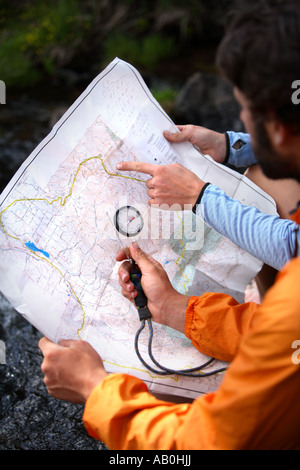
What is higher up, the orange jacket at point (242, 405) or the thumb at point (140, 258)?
the thumb at point (140, 258)

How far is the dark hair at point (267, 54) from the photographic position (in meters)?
0.99

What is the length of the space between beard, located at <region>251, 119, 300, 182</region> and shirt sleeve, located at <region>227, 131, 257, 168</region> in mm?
666

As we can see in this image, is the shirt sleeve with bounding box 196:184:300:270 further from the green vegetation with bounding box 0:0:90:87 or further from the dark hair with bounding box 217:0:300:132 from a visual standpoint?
the green vegetation with bounding box 0:0:90:87

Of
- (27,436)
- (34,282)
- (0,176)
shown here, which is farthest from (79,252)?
(0,176)

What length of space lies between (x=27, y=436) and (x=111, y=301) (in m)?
0.67

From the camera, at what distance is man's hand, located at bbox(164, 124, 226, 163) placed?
1.68 metres

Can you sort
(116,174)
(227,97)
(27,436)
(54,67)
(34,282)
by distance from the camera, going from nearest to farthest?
(34,282)
(116,174)
(27,436)
(227,97)
(54,67)

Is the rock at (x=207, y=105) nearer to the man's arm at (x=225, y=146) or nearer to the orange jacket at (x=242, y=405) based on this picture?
the man's arm at (x=225, y=146)

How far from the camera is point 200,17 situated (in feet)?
18.7

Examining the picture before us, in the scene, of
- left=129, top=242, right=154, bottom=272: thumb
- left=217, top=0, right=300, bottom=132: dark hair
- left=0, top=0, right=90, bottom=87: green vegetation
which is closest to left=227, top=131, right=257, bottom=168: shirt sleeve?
left=129, top=242, right=154, bottom=272: thumb

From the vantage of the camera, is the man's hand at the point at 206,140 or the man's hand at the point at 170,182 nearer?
the man's hand at the point at 170,182

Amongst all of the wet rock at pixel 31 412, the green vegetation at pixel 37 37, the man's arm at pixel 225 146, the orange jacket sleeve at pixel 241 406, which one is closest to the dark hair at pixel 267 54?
the orange jacket sleeve at pixel 241 406

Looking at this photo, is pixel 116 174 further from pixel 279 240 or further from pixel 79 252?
pixel 279 240

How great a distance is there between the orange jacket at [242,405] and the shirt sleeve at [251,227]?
1.76 ft
